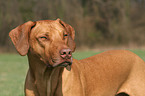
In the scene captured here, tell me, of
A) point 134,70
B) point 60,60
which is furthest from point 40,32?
point 134,70

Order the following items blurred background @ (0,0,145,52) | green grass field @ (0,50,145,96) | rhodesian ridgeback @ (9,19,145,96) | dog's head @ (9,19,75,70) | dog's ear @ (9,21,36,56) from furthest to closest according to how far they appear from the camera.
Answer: blurred background @ (0,0,145,52)
green grass field @ (0,50,145,96)
dog's ear @ (9,21,36,56)
rhodesian ridgeback @ (9,19,145,96)
dog's head @ (9,19,75,70)

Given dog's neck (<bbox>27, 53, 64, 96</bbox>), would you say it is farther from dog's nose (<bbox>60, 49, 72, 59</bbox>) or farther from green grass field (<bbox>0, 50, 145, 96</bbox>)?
green grass field (<bbox>0, 50, 145, 96</bbox>)

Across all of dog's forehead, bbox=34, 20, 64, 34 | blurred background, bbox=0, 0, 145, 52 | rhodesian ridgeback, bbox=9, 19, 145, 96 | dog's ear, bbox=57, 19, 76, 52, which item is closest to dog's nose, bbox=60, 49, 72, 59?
rhodesian ridgeback, bbox=9, 19, 145, 96

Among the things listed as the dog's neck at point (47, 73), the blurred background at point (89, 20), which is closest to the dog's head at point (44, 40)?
the dog's neck at point (47, 73)

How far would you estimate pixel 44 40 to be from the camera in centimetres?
357

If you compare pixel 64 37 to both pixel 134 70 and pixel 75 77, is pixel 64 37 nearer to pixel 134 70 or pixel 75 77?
pixel 75 77

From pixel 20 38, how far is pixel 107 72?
1.86 m

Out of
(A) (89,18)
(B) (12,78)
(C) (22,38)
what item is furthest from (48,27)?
(A) (89,18)

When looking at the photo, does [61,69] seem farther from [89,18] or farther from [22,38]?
[89,18]

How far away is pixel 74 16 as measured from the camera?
2714 cm

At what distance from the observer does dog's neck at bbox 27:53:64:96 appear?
3.71 m

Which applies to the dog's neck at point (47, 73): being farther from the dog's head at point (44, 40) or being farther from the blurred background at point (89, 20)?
the blurred background at point (89, 20)

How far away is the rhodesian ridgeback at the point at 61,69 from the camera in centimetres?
350

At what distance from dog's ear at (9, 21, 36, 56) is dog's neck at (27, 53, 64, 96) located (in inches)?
8.9
